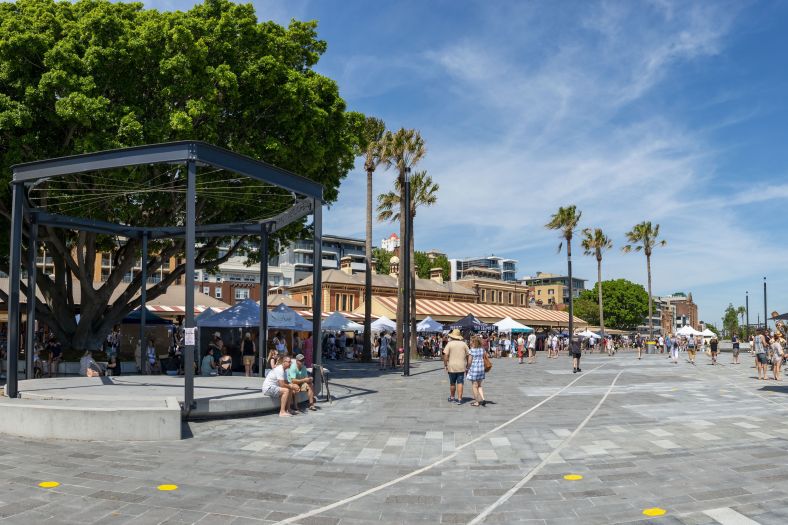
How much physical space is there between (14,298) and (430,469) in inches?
364

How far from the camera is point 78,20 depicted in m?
19.4

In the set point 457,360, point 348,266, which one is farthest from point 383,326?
point 348,266

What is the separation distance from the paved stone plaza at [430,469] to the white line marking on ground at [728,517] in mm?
26

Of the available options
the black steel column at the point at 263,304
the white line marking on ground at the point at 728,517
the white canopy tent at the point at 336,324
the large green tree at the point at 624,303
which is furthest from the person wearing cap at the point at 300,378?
the large green tree at the point at 624,303

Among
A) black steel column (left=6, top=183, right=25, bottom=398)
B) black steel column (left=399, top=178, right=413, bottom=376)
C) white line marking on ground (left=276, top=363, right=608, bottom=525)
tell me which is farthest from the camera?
black steel column (left=399, top=178, right=413, bottom=376)

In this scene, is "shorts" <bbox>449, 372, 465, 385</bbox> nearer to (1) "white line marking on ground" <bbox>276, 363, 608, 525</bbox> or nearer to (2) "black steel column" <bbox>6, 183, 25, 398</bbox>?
(1) "white line marking on ground" <bbox>276, 363, 608, 525</bbox>

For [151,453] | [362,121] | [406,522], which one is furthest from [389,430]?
[362,121]

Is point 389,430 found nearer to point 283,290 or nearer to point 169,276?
point 169,276

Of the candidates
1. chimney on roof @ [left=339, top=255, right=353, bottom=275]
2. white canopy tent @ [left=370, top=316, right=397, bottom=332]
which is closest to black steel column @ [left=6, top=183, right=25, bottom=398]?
white canopy tent @ [left=370, top=316, right=397, bottom=332]

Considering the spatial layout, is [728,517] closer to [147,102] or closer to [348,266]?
[147,102]

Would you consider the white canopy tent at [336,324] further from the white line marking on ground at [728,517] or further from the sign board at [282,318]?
the white line marking on ground at [728,517]

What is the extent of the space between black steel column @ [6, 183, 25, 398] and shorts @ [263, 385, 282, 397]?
15.3 ft

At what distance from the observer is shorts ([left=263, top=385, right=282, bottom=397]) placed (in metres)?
13.0

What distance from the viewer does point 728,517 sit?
6.18 meters
